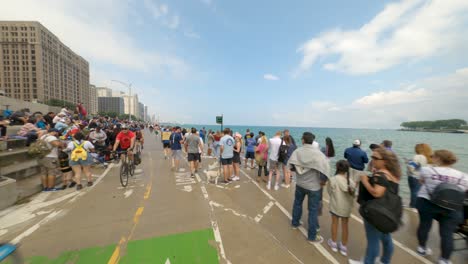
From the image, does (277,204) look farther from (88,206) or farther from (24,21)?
(24,21)

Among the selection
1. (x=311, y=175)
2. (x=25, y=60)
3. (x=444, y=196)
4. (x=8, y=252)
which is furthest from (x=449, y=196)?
(x=25, y=60)

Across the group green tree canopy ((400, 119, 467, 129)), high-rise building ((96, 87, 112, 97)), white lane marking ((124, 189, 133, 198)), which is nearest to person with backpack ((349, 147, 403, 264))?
white lane marking ((124, 189, 133, 198))

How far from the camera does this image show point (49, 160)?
5.34 metres

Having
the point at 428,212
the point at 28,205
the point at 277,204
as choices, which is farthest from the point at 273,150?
the point at 28,205

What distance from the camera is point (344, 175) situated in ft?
10.2

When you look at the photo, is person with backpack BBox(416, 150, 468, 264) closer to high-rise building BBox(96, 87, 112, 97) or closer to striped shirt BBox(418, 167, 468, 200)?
striped shirt BBox(418, 167, 468, 200)

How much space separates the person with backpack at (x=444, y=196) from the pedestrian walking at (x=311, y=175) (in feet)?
4.88

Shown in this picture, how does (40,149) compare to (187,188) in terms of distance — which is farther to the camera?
(187,188)

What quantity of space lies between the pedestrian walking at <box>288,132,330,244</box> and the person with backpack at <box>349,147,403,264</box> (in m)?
0.81

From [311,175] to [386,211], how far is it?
1249 millimetres

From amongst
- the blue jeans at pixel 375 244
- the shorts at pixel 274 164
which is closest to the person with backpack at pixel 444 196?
the blue jeans at pixel 375 244

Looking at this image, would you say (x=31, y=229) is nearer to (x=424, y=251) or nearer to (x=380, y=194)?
(x=380, y=194)

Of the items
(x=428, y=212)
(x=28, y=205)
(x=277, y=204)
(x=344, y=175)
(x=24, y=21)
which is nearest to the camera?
(x=428, y=212)

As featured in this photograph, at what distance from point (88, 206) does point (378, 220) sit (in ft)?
20.6
